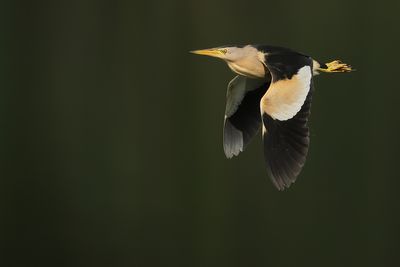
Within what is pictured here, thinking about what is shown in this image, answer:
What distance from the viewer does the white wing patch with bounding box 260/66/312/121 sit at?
3.39 meters

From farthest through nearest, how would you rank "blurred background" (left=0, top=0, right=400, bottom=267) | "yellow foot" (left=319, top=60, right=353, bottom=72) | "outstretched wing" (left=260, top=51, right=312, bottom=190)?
1. "blurred background" (left=0, top=0, right=400, bottom=267)
2. "yellow foot" (left=319, top=60, right=353, bottom=72)
3. "outstretched wing" (left=260, top=51, right=312, bottom=190)

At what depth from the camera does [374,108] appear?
21.4 feet

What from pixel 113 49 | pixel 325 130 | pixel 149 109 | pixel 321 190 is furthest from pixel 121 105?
pixel 321 190

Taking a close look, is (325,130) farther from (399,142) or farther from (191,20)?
(191,20)

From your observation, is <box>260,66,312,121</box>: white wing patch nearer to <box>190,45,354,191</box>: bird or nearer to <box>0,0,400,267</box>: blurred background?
<box>190,45,354,191</box>: bird

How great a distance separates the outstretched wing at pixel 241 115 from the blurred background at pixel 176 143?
100 cm

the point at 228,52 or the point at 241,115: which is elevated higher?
the point at 228,52

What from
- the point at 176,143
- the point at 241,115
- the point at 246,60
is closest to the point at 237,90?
the point at 241,115

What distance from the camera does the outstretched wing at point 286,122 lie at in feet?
10.8

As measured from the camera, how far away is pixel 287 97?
3.43 metres

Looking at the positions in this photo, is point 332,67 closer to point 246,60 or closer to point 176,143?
point 246,60

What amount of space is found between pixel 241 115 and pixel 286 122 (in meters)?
0.75

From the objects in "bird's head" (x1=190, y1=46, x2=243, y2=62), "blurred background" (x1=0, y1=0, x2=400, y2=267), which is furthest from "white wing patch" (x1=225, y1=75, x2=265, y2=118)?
"blurred background" (x1=0, y1=0, x2=400, y2=267)

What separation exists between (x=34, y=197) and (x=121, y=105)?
197 centimetres
